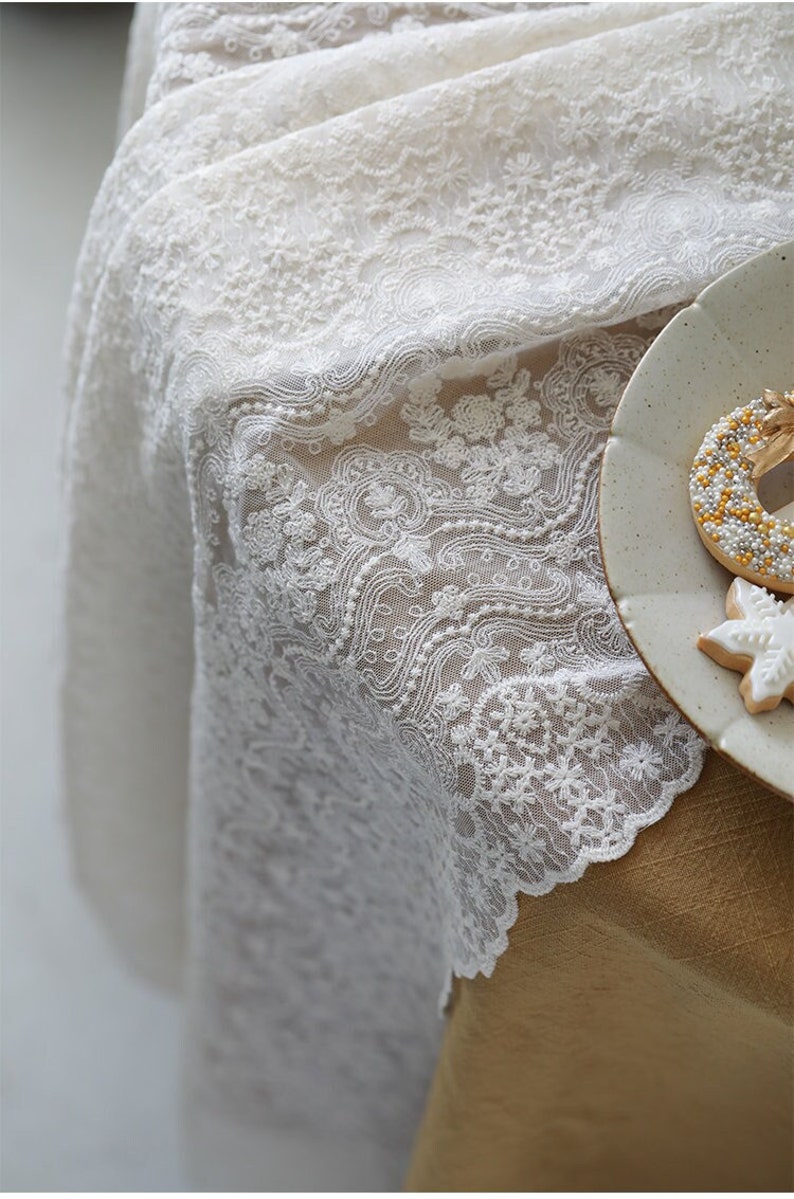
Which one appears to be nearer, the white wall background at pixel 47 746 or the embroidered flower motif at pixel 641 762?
the embroidered flower motif at pixel 641 762

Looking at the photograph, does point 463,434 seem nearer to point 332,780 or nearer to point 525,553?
point 525,553

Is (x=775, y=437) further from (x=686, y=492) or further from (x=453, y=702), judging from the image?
(x=453, y=702)

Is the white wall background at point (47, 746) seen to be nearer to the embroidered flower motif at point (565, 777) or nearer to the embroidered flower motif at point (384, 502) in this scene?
the embroidered flower motif at point (384, 502)

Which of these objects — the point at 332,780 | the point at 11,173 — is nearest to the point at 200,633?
the point at 332,780

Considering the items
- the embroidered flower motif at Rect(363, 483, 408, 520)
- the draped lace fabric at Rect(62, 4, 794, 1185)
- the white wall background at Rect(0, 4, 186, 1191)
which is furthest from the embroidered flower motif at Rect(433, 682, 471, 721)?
the white wall background at Rect(0, 4, 186, 1191)

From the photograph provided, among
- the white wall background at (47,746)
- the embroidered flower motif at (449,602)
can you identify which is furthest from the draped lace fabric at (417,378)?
the white wall background at (47,746)

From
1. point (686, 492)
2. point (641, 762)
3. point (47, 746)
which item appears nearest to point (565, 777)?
point (641, 762)

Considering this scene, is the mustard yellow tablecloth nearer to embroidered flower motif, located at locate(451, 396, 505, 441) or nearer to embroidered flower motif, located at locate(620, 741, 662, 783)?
embroidered flower motif, located at locate(620, 741, 662, 783)
